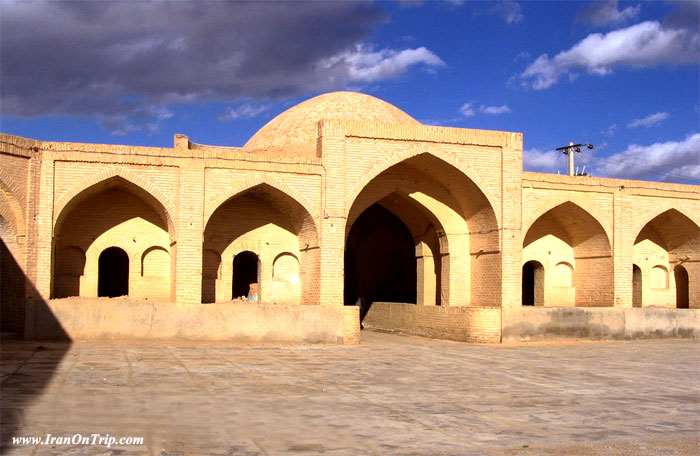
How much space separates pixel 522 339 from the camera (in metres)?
17.0

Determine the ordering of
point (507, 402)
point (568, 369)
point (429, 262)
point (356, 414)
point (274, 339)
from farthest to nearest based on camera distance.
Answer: point (429, 262) < point (274, 339) < point (568, 369) < point (507, 402) < point (356, 414)

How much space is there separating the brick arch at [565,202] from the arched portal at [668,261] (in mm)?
2732

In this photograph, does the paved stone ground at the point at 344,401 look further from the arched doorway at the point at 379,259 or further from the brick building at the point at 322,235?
the arched doorway at the point at 379,259

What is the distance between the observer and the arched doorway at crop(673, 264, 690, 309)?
21969mm

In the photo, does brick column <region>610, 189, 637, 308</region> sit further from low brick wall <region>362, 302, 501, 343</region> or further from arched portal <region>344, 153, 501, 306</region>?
low brick wall <region>362, 302, 501, 343</region>

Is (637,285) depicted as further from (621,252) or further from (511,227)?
(511,227)

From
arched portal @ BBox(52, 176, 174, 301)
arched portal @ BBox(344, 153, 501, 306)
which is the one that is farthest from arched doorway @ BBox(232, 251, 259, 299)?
arched portal @ BBox(52, 176, 174, 301)

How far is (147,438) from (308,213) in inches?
396

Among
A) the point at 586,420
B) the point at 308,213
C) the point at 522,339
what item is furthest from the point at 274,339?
the point at 586,420

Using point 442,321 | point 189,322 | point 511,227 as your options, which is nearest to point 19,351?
point 189,322

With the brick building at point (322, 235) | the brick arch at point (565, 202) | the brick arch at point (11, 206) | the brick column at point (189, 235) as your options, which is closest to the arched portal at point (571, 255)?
the brick building at point (322, 235)

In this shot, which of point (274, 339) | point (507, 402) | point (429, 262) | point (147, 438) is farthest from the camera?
point (429, 262)

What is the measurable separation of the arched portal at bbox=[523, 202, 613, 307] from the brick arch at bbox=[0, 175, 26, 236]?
12275mm

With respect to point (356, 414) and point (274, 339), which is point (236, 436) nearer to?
point (356, 414)
